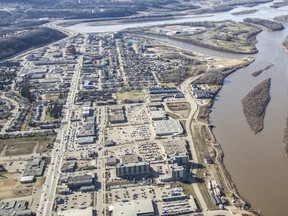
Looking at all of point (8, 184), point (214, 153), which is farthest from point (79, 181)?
point (214, 153)

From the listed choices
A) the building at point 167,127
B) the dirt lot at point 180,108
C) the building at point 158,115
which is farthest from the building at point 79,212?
the dirt lot at point 180,108

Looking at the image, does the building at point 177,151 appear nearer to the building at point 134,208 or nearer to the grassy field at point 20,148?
the building at point 134,208

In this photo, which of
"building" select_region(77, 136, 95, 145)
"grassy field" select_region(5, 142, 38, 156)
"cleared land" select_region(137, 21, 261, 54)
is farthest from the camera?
"cleared land" select_region(137, 21, 261, 54)

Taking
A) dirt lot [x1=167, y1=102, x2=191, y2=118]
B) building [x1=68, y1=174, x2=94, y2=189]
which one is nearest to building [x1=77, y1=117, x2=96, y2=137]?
building [x1=68, y1=174, x2=94, y2=189]

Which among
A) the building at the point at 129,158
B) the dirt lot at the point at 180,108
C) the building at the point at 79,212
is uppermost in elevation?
the dirt lot at the point at 180,108

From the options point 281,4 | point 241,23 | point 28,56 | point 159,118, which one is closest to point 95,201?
point 159,118

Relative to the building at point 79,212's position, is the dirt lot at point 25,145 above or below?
above

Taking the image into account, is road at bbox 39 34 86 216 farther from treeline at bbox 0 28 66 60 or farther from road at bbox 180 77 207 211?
treeline at bbox 0 28 66 60
